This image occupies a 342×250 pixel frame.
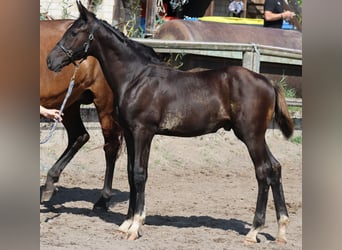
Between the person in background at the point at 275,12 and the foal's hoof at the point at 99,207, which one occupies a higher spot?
the person in background at the point at 275,12

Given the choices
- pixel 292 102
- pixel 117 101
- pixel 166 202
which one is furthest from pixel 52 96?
pixel 292 102

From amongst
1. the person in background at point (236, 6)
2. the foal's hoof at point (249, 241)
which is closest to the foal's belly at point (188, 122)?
the foal's hoof at point (249, 241)

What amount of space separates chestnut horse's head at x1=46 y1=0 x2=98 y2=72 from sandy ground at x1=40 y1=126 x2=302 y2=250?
144cm

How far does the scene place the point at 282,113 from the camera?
512cm

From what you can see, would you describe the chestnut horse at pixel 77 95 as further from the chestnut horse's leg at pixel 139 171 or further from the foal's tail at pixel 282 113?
the foal's tail at pixel 282 113

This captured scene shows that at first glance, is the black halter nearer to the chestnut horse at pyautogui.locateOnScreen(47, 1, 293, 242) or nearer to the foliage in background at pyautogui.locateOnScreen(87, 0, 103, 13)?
the chestnut horse at pyautogui.locateOnScreen(47, 1, 293, 242)

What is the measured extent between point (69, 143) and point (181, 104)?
1.86 meters

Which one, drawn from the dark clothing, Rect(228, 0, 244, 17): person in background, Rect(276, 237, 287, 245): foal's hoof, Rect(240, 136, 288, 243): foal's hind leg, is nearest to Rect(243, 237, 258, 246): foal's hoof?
Rect(240, 136, 288, 243): foal's hind leg

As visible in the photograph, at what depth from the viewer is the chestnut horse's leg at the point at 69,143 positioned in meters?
6.21

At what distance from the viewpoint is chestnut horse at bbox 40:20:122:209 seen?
19.8 feet

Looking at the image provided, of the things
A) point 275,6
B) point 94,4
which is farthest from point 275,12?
point 94,4

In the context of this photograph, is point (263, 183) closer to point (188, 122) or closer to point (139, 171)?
point (188, 122)
